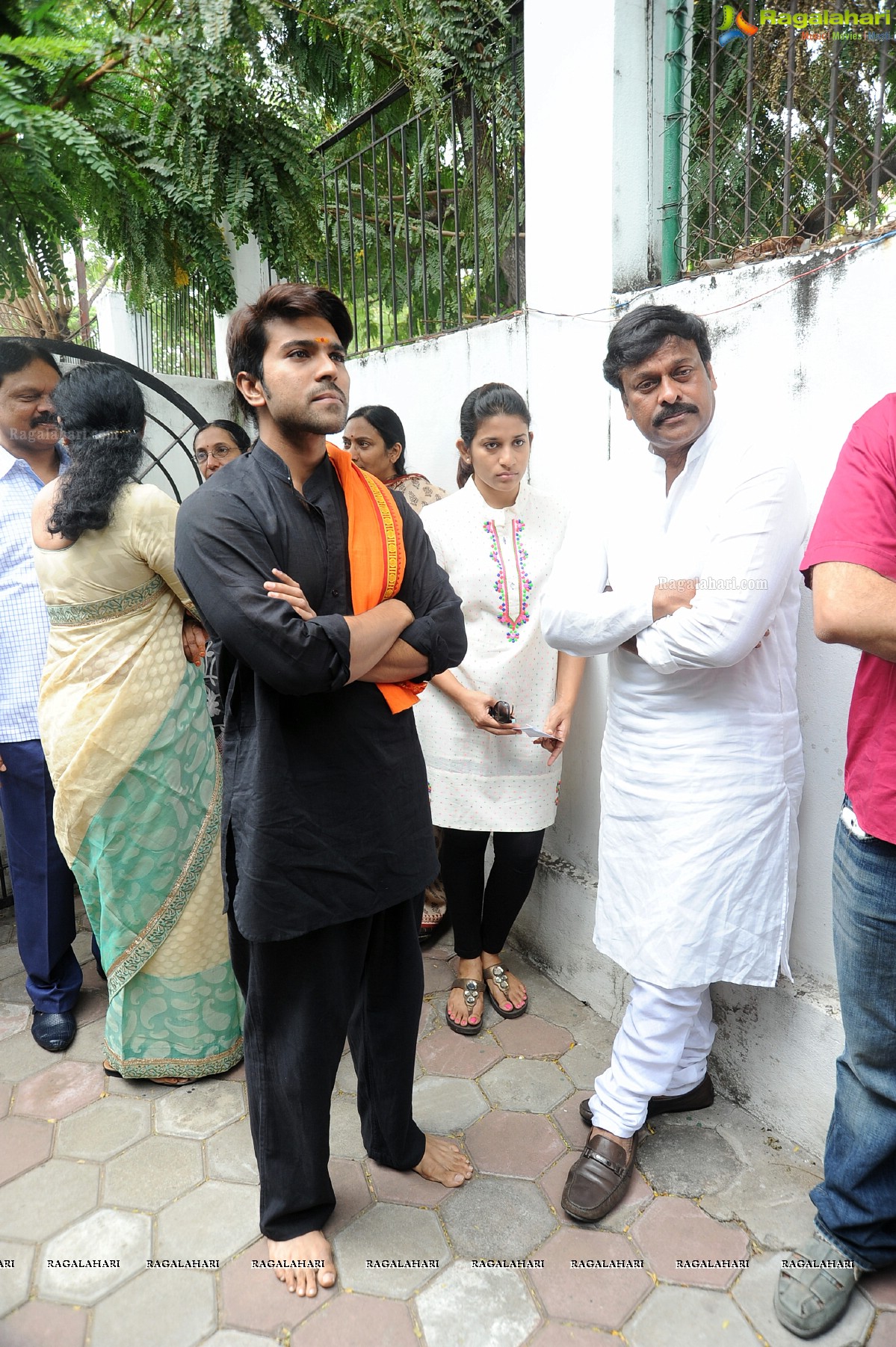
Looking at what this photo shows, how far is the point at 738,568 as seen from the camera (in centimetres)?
198

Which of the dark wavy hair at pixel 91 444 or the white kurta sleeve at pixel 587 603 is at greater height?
the dark wavy hair at pixel 91 444

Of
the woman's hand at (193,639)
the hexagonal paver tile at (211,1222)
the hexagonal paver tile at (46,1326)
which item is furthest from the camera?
the woman's hand at (193,639)

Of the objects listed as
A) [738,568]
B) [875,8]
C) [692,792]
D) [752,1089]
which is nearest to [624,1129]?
[752,1089]

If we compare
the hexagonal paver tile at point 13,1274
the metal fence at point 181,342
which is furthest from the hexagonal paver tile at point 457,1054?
the metal fence at point 181,342

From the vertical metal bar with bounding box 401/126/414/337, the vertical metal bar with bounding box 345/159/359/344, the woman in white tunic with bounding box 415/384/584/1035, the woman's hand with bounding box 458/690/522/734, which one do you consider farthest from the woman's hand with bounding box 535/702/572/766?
the vertical metal bar with bounding box 345/159/359/344

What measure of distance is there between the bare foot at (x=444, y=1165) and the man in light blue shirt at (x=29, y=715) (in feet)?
4.61

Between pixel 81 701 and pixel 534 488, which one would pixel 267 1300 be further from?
pixel 534 488

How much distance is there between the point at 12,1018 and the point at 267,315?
2689mm

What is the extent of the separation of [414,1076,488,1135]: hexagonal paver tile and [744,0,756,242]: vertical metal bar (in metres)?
2.61

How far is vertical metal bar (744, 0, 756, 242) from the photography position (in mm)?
2385

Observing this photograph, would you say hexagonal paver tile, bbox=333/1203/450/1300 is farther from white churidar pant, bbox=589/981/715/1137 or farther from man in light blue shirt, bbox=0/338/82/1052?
man in light blue shirt, bbox=0/338/82/1052

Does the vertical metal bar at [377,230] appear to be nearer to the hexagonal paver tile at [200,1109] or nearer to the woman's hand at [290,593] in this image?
the woman's hand at [290,593]

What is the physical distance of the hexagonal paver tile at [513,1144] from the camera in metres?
2.35

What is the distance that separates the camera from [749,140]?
2.38 meters
